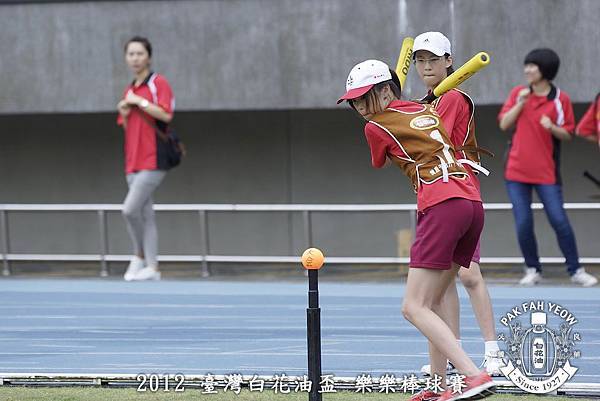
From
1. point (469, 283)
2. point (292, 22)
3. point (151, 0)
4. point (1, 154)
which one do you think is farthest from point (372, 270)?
point (469, 283)

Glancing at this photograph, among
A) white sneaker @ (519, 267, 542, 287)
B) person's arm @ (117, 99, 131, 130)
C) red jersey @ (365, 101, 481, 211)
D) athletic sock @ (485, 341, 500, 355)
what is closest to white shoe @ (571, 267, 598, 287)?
white sneaker @ (519, 267, 542, 287)

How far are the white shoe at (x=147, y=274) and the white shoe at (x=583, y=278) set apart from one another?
4.02 meters

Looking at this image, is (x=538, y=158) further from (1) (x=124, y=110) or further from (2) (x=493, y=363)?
(2) (x=493, y=363)

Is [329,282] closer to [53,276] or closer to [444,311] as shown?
[53,276]

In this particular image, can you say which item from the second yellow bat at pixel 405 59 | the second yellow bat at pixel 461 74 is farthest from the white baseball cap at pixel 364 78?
the second yellow bat at pixel 405 59

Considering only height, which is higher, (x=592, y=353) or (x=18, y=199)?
(x=18, y=199)

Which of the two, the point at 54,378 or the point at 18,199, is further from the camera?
the point at 18,199

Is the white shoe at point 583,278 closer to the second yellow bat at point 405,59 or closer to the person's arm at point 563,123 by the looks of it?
the person's arm at point 563,123

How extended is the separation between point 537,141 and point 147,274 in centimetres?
397

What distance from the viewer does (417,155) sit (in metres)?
6.61

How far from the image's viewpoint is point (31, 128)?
1583 centimetres

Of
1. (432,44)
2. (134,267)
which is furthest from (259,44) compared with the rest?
(432,44)

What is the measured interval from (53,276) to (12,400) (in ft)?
23.7

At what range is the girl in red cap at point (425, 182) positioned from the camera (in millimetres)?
6551
